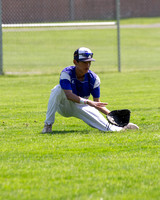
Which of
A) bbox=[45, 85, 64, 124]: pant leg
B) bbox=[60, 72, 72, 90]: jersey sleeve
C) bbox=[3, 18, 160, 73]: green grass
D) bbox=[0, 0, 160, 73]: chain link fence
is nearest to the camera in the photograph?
bbox=[60, 72, 72, 90]: jersey sleeve

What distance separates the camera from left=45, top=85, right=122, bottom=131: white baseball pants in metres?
7.46

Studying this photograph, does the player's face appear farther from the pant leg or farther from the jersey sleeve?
the pant leg

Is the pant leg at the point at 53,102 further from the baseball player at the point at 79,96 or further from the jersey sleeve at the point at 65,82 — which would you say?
the jersey sleeve at the point at 65,82

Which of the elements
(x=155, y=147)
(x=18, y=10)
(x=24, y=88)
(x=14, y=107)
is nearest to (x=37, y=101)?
(x=14, y=107)

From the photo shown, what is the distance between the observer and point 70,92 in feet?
24.0

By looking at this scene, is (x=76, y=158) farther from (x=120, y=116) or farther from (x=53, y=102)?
A: (x=120, y=116)

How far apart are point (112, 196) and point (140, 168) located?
967 millimetres

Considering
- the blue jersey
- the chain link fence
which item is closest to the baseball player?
the blue jersey

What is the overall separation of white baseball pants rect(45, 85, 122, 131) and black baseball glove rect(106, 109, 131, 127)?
121 mm

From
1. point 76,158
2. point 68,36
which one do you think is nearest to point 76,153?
point 76,158

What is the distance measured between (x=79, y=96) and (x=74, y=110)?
213mm

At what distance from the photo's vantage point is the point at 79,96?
7.62m

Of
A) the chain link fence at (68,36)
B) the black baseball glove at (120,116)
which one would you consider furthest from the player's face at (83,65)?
the chain link fence at (68,36)

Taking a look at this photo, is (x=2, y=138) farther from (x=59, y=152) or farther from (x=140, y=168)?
(x=140, y=168)
